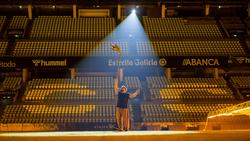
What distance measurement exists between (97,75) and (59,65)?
11.0 ft

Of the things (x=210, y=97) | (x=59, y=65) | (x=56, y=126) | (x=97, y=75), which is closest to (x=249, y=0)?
(x=210, y=97)

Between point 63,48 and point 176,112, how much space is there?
7125 millimetres

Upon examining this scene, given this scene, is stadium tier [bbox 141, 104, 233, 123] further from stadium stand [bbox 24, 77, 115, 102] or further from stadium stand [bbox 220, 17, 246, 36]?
stadium stand [bbox 220, 17, 246, 36]

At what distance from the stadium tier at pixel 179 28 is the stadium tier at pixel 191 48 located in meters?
0.56

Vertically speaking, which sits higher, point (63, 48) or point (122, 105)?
point (63, 48)

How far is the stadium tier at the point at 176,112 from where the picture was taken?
1914cm

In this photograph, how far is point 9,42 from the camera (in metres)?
22.3

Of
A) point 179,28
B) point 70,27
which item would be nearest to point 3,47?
point 70,27

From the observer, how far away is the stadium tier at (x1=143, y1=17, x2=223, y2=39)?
23.1 metres

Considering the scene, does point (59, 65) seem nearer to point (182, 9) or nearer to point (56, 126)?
point (56, 126)

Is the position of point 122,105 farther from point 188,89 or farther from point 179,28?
point 179,28

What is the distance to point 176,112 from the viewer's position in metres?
19.6

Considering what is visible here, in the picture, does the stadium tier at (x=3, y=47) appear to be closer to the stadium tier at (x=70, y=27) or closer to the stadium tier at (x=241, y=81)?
the stadium tier at (x=70, y=27)

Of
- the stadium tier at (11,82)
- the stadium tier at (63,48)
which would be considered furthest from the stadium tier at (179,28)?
the stadium tier at (11,82)
